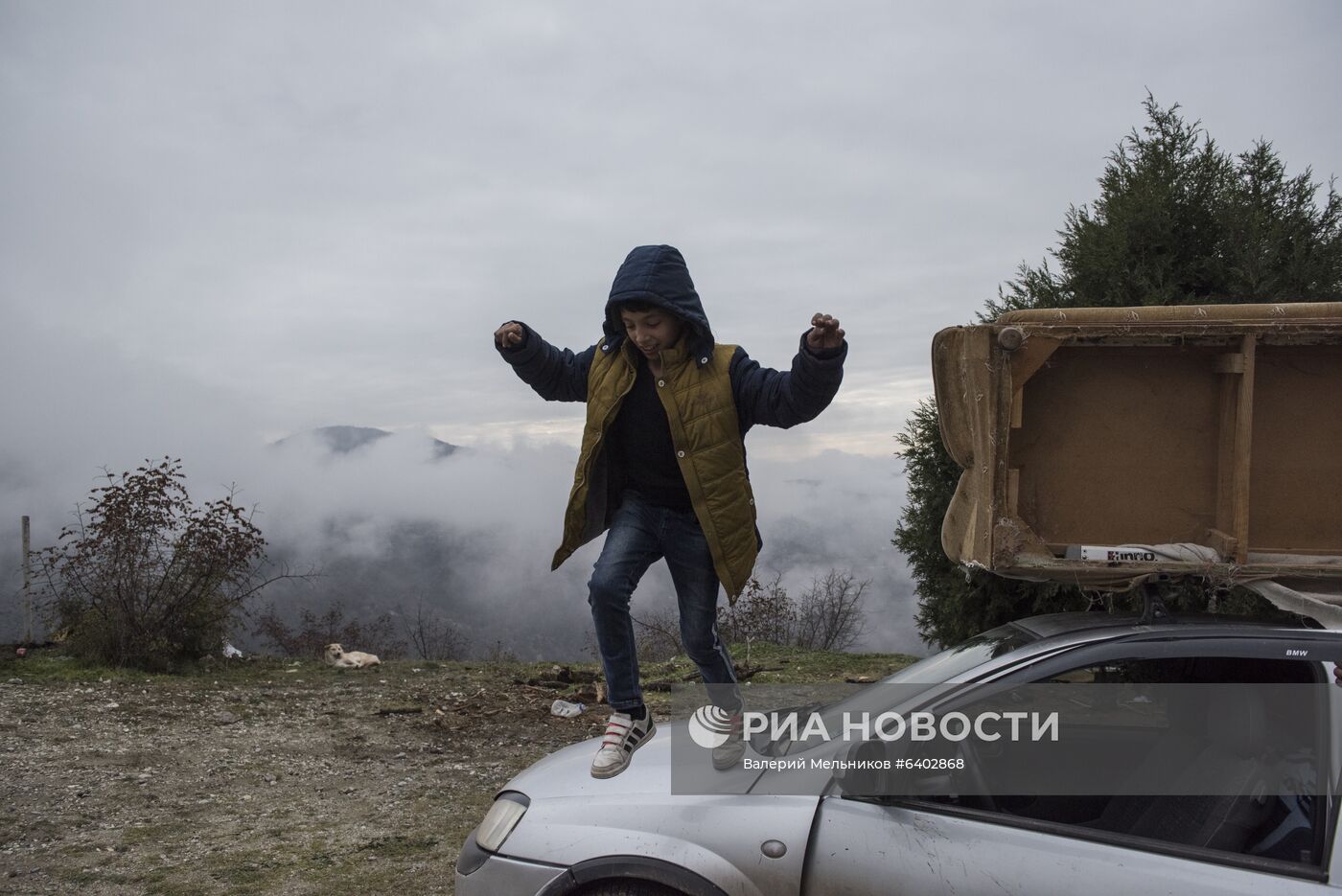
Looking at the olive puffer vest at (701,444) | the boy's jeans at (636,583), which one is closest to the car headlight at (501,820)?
the boy's jeans at (636,583)

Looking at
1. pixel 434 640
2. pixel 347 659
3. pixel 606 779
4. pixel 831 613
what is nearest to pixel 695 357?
pixel 606 779

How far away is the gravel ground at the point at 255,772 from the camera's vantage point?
442 centimetres

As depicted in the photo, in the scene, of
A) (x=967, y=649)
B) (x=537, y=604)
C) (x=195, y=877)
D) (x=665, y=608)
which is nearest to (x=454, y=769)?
(x=195, y=877)

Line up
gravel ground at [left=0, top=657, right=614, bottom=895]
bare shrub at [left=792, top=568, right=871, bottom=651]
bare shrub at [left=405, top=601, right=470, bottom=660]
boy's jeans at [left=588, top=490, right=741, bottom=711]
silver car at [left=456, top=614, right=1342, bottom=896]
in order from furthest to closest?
1. bare shrub at [left=405, top=601, right=470, bottom=660]
2. bare shrub at [left=792, top=568, right=871, bottom=651]
3. gravel ground at [left=0, top=657, right=614, bottom=895]
4. boy's jeans at [left=588, top=490, right=741, bottom=711]
5. silver car at [left=456, top=614, right=1342, bottom=896]

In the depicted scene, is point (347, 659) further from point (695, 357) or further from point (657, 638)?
point (695, 357)

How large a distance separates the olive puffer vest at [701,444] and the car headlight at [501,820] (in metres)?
0.91

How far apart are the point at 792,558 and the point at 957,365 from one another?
1243 cm

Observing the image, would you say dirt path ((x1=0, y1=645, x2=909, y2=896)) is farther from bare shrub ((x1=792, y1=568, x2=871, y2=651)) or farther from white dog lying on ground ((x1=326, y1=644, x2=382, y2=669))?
bare shrub ((x1=792, y1=568, x2=871, y2=651))

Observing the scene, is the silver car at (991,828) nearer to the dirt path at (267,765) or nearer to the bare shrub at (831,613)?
the dirt path at (267,765)

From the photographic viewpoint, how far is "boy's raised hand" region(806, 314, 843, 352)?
2.97m

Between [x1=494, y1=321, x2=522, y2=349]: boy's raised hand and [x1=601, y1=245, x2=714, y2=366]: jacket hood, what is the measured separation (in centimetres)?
33

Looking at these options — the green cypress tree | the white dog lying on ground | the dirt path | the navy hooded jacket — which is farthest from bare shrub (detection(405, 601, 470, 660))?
the navy hooded jacket

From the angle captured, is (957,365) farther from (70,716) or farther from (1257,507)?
(70,716)

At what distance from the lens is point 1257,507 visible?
272 cm
